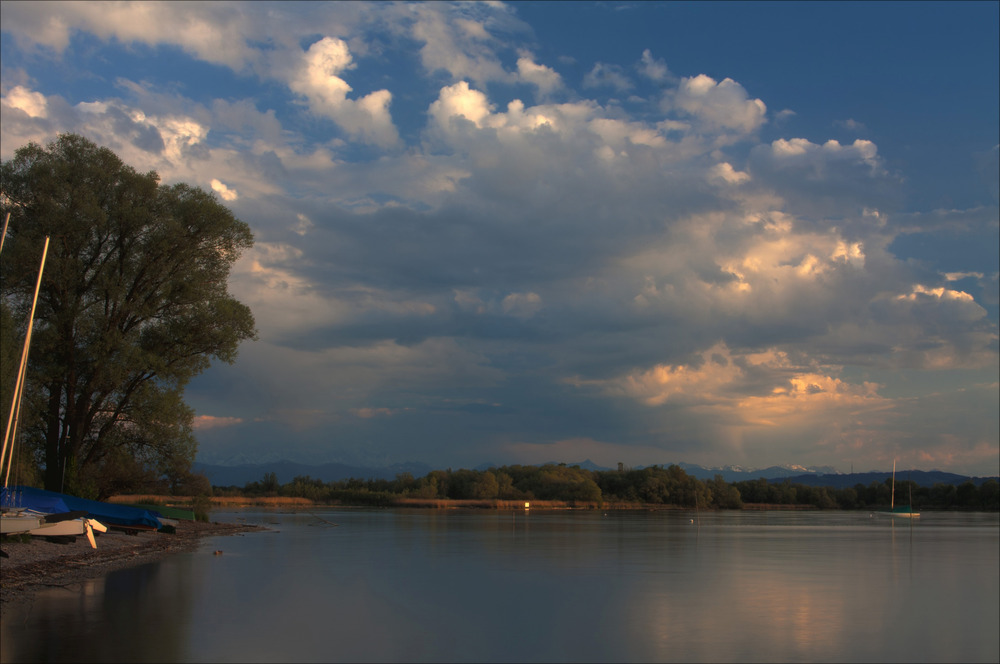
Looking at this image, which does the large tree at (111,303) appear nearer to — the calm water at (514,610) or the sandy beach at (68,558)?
the sandy beach at (68,558)

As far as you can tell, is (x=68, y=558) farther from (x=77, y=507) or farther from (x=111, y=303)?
(x=111, y=303)

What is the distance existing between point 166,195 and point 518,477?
8961cm

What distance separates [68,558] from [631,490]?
95163mm

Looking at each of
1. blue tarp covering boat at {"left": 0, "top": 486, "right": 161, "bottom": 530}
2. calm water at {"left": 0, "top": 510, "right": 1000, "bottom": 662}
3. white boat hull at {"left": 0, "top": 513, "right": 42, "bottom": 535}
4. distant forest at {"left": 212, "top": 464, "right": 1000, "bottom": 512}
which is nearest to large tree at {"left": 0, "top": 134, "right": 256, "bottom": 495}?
blue tarp covering boat at {"left": 0, "top": 486, "right": 161, "bottom": 530}

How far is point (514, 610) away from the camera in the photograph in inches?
533

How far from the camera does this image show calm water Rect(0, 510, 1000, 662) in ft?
33.3

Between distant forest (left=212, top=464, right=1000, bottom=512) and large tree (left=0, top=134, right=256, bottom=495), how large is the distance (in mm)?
61244

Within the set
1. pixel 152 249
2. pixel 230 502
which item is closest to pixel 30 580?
pixel 152 249

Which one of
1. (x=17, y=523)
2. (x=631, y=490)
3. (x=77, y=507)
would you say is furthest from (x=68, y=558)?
(x=631, y=490)

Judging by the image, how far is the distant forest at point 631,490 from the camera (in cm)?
9931

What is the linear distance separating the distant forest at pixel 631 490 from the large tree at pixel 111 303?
201 ft

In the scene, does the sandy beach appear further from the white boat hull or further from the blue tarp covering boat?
the white boat hull

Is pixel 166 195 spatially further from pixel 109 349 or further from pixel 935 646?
pixel 935 646

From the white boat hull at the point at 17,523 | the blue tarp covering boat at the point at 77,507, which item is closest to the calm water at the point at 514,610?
the white boat hull at the point at 17,523
